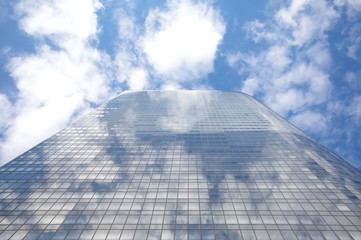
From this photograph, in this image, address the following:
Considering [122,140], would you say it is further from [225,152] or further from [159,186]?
[225,152]

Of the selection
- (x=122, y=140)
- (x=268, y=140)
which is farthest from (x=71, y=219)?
(x=268, y=140)

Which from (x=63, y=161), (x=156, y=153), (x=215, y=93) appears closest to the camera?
(x=63, y=161)

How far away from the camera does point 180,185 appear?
4388 cm

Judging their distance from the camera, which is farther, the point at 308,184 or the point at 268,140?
the point at 268,140

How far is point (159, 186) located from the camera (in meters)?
43.7

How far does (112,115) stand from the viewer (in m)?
86.1

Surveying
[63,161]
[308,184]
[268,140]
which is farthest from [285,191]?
[63,161]

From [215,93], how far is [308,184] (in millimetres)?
84428

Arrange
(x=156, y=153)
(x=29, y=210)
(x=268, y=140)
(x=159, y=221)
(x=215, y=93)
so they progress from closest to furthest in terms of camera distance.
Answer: (x=159, y=221)
(x=29, y=210)
(x=156, y=153)
(x=268, y=140)
(x=215, y=93)

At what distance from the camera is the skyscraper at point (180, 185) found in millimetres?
33406

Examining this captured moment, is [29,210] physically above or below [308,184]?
above

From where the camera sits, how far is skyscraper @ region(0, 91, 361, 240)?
110 feet

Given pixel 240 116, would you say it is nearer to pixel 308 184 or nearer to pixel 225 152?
pixel 225 152

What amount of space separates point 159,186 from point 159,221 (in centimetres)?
954
